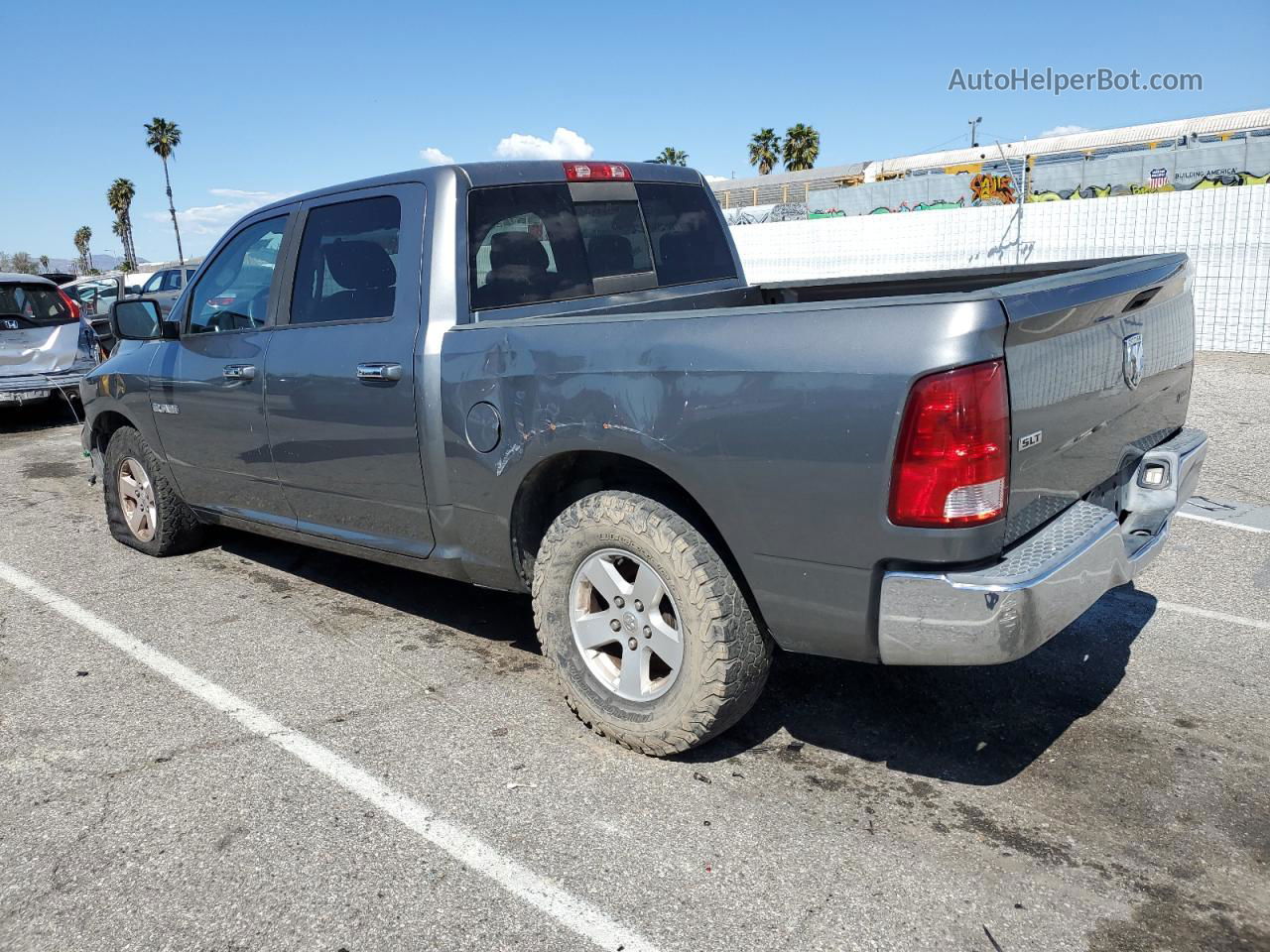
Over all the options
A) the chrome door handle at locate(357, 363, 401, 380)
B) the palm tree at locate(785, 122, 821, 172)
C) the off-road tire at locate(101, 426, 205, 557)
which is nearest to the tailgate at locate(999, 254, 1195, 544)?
the chrome door handle at locate(357, 363, 401, 380)

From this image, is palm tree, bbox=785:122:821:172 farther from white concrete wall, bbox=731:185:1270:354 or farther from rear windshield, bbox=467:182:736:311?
rear windshield, bbox=467:182:736:311

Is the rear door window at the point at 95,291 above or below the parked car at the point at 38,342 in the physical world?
above

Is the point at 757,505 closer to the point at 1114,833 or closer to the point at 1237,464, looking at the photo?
the point at 1114,833

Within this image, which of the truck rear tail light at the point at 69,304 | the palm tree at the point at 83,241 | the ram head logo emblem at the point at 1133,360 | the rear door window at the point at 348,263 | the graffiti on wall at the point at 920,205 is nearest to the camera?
the ram head logo emblem at the point at 1133,360

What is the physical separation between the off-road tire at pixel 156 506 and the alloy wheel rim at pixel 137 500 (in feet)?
0.09

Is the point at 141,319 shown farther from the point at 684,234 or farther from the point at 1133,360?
the point at 1133,360

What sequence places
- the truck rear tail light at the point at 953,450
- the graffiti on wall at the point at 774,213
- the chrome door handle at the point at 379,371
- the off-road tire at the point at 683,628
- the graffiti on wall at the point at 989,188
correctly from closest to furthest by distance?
the truck rear tail light at the point at 953,450, the off-road tire at the point at 683,628, the chrome door handle at the point at 379,371, the graffiti on wall at the point at 989,188, the graffiti on wall at the point at 774,213

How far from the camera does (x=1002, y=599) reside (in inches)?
96.7

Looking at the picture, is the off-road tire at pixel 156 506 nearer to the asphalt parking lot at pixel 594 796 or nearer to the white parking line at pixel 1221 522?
the asphalt parking lot at pixel 594 796

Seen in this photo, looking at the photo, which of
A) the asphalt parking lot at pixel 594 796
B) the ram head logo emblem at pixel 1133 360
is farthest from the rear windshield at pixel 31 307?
the ram head logo emblem at pixel 1133 360

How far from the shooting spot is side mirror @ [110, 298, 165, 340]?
502 centimetres

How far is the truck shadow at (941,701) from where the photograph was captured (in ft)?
10.6

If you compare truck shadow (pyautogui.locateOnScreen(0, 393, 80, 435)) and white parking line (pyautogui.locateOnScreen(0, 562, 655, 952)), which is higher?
truck shadow (pyautogui.locateOnScreen(0, 393, 80, 435))

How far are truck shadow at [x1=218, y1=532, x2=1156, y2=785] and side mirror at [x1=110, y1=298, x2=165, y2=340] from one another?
2075mm
